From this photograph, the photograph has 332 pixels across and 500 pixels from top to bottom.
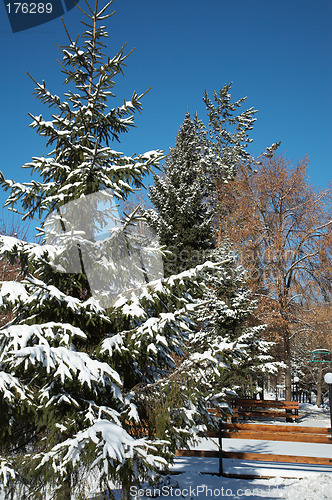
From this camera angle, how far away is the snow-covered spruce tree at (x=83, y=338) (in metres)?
3.80

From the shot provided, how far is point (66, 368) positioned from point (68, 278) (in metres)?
2.02

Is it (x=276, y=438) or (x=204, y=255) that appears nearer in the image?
(x=276, y=438)

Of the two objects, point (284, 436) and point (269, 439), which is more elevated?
point (284, 436)

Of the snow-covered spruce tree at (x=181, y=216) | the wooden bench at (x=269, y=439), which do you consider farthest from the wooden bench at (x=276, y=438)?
the snow-covered spruce tree at (x=181, y=216)

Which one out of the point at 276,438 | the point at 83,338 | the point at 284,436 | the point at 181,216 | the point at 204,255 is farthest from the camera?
the point at 181,216

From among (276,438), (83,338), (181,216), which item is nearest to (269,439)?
(276,438)

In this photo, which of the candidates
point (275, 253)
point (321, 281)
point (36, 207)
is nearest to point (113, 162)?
point (36, 207)

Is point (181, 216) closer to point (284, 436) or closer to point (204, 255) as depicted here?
point (204, 255)

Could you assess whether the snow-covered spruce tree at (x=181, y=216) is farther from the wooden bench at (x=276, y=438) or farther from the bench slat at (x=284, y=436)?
the bench slat at (x=284, y=436)

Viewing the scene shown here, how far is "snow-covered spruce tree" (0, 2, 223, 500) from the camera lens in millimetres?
3803

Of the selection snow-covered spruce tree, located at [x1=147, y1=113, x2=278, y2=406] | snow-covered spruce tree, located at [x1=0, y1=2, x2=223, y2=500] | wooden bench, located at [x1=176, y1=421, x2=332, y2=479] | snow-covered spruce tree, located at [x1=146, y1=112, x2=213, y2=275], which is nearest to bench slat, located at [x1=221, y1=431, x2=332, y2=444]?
wooden bench, located at [x1=176, y1=421, x2=332, y2=479]

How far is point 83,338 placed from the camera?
16.4 feet

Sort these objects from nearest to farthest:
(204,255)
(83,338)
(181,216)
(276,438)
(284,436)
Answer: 1. (83,338)
2. (284,436)
3. (276,438)
4. (204,255)
5. (181,216)

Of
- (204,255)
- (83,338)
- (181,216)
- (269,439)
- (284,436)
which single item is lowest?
(269,439)
